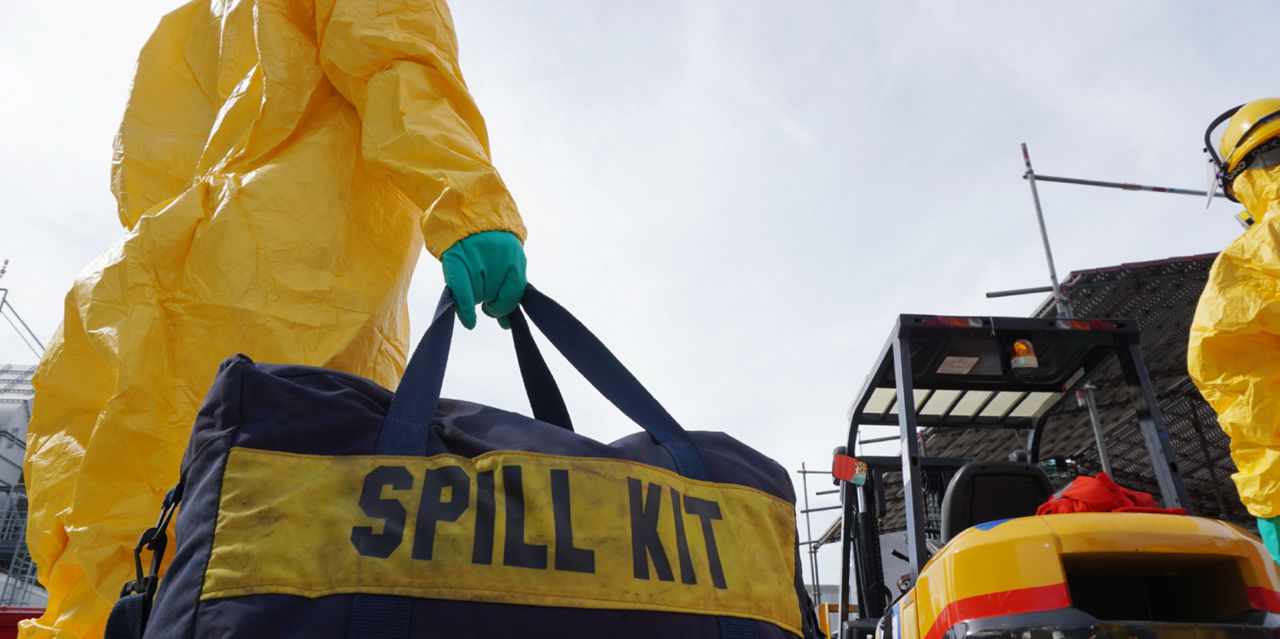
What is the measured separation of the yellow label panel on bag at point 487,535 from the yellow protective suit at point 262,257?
2.14ft

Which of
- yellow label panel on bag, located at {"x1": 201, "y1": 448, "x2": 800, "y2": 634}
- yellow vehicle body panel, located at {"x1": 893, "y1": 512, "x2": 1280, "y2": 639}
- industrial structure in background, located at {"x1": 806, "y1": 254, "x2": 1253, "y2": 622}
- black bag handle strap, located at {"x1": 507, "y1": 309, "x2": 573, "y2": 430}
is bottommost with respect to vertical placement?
yellow label panel on bag, located at {"x1": 201, "y1": 448, "x2": 800, "y2": 634}

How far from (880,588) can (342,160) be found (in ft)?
13.1

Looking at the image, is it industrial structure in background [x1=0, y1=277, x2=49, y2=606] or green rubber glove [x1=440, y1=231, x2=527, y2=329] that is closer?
green rubber glove [x1=440, y1=231, x2=527, y2=329]

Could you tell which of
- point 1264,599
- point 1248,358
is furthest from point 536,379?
point 1248,358

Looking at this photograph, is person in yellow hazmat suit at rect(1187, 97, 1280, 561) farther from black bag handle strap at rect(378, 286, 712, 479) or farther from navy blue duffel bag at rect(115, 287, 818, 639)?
black bag handle strap at rect(378, 286, 712, 479)

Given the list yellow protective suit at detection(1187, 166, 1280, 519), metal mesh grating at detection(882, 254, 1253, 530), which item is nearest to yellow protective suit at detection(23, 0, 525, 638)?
yellow protective suit at detection(1187, 166, 1280, 519)

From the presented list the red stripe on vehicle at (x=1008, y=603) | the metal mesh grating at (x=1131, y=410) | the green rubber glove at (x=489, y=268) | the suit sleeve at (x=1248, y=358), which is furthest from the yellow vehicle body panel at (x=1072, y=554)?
the metal mesh grating at (x=1131, y=410)

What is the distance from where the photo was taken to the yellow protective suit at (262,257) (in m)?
1.66

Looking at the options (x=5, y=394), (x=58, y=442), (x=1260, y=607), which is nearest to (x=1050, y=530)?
(x=1260, y=607)

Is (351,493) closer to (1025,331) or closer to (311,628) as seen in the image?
(311,628)

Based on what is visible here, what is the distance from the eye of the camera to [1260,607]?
6.15ft

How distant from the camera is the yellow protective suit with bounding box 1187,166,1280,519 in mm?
2734

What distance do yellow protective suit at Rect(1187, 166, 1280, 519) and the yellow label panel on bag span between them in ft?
7.95

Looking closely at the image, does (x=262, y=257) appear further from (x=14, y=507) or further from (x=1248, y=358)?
(x=14, y=507)
